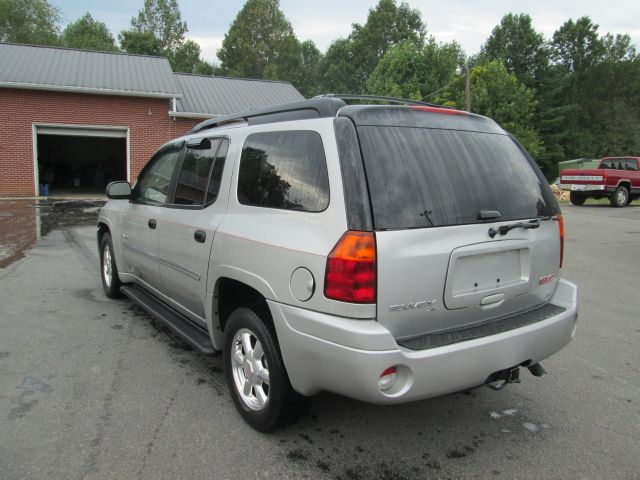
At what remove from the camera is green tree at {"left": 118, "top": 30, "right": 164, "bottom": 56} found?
2128 inches

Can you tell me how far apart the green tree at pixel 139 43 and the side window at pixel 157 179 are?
183 ft

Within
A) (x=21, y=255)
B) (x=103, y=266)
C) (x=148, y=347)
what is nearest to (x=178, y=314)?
(x=148, y=347)

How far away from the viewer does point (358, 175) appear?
7.97ft

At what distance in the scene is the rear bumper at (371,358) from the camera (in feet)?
7.49

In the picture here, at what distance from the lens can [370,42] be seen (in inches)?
2495

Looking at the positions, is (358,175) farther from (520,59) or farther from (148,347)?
(520,59)

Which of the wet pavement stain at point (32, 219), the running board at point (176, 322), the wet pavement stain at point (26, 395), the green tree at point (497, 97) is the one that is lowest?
the wet pavement stain at point (32, 219)

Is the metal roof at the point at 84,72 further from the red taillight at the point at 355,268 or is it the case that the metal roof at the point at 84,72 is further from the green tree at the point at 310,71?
the green tree at the point at 310,71

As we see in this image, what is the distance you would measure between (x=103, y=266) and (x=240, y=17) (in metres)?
58.4

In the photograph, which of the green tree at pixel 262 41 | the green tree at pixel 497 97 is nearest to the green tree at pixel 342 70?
the green tree at pixel 262 41

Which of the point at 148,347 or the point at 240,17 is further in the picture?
the point at 240,17

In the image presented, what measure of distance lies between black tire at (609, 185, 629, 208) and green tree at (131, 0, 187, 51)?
51.4 metres

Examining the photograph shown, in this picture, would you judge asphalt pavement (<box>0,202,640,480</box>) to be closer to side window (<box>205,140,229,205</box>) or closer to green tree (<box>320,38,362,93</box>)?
side window (<box>205,140,229,205</box>)

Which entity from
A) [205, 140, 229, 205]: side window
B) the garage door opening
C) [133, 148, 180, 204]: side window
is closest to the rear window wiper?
[205, 140, 229, 205]: side window
